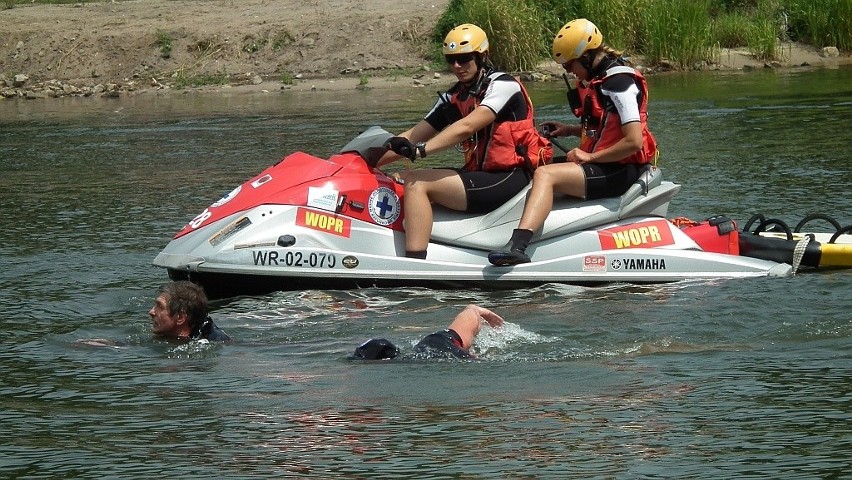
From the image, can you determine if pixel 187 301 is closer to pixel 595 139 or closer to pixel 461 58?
pixel 461 58

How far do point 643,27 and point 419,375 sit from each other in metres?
19.9

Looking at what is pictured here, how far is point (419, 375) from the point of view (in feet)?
23.5

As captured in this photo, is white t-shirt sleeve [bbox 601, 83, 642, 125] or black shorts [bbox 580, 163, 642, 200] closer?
white t-shirt sleeve [bbox 601, 83, 642, 125]

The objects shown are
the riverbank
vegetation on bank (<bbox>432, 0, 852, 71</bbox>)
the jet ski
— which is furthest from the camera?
the riverbank

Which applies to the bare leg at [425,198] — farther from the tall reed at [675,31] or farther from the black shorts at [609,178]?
the tall reed at [675,31]

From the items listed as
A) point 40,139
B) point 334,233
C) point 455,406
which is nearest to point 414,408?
point 455,406

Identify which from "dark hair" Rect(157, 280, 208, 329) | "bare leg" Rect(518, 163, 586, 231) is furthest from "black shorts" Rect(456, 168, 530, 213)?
"dark hair" Rect(157, 280, 208, 329)

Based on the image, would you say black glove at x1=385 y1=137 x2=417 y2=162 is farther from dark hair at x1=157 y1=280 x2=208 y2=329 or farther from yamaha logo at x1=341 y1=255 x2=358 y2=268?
dark hair at x1=157 y1=280 x2=208 y2=329

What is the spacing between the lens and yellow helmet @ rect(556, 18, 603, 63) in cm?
936

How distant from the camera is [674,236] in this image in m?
9.55

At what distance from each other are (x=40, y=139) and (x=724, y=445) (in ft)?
50.6

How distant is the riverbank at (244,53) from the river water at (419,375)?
1264 cm

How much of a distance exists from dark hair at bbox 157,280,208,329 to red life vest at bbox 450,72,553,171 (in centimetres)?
240

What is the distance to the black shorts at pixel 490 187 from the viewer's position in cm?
939
